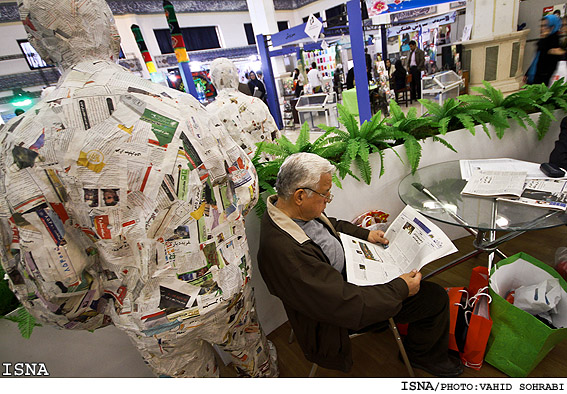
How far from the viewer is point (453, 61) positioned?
7.22 metres

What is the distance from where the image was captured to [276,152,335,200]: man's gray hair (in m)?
1.17

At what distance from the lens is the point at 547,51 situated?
348 centimetres

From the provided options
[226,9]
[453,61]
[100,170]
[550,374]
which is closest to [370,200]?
[550,374]

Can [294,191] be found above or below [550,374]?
above

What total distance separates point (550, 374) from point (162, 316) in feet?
6.40

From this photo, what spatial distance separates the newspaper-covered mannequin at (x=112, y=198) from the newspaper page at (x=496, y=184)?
151 cm

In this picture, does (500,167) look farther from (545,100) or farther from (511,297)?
(545,100)

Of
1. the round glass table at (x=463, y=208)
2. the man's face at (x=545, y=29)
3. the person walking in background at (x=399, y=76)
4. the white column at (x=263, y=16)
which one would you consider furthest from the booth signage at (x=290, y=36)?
the round glass table at (x=463, y=208)

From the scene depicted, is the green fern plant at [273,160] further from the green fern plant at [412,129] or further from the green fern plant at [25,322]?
the green fern plant at [25,322]

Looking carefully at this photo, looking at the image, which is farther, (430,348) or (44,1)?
(430,348)

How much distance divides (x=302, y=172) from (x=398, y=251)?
72 cm

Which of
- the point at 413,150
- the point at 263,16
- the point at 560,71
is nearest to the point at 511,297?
the point at 413,150

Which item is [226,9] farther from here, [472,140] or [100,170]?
[100,170]

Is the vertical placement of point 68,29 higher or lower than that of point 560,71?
higher
